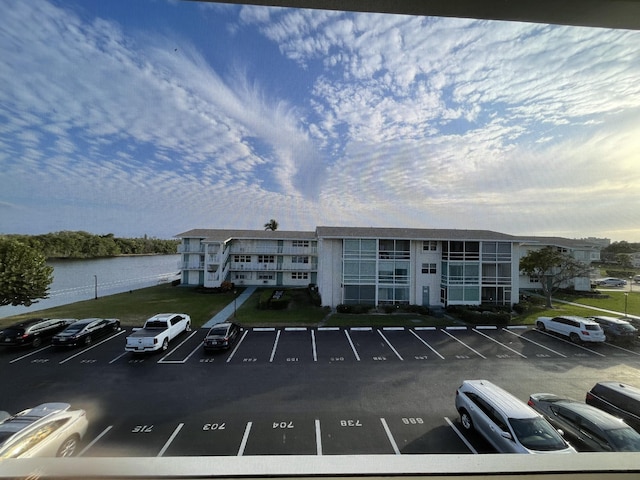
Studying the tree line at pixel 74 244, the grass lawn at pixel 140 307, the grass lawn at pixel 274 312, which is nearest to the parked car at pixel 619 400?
the tree line at pixel 74 244

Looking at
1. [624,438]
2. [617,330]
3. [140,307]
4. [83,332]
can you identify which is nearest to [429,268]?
[617,330]

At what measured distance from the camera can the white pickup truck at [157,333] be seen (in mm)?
6406

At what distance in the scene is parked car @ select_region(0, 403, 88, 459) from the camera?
64.7 inches

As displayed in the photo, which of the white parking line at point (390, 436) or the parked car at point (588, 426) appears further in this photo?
the white parking line at point (390, 436)

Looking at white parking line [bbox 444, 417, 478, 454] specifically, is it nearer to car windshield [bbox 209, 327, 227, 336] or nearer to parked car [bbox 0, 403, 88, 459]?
parked car [bbox 0, 403, 88, 459]

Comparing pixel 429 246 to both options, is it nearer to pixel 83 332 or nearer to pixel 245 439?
pixel 245 439

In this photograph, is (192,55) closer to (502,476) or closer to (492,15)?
(492,15)

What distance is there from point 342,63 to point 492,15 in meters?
1.05

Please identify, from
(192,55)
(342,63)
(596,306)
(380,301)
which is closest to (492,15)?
(342,63)

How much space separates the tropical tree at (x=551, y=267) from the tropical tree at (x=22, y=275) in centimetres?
1387

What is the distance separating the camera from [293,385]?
16.5ft

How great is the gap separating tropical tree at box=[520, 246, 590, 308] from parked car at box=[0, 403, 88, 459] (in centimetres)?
1356

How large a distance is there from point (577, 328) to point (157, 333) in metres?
9.59

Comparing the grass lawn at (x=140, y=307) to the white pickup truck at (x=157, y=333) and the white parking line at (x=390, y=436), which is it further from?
the white parking line at (x=390, y=436)
